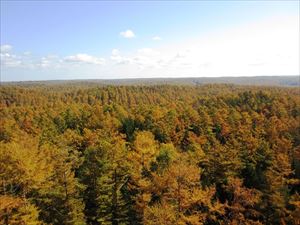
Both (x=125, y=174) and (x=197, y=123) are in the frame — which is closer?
(x=125, y=174)

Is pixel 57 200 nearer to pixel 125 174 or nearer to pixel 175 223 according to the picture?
pixel 125 174

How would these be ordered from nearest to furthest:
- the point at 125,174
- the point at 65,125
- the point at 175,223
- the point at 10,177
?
the point at 175,223, the point at 10,177, the point at 125,174, the point at 65,125

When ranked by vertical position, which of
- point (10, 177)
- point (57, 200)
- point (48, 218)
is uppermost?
point (10, 177)

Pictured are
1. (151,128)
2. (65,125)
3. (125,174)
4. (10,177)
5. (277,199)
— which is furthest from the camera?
(65,125)

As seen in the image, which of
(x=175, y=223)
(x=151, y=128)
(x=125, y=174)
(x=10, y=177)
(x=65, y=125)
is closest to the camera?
(x=175, y=223)

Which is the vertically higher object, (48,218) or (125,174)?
(125,174)

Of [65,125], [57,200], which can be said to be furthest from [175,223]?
[65,125]

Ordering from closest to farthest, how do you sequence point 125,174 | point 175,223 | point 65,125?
1. point 175,223
2. point 125,174
3. point 65,125

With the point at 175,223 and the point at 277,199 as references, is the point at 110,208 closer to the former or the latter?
the point at 175,223

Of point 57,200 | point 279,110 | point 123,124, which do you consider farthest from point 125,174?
point 279,110
